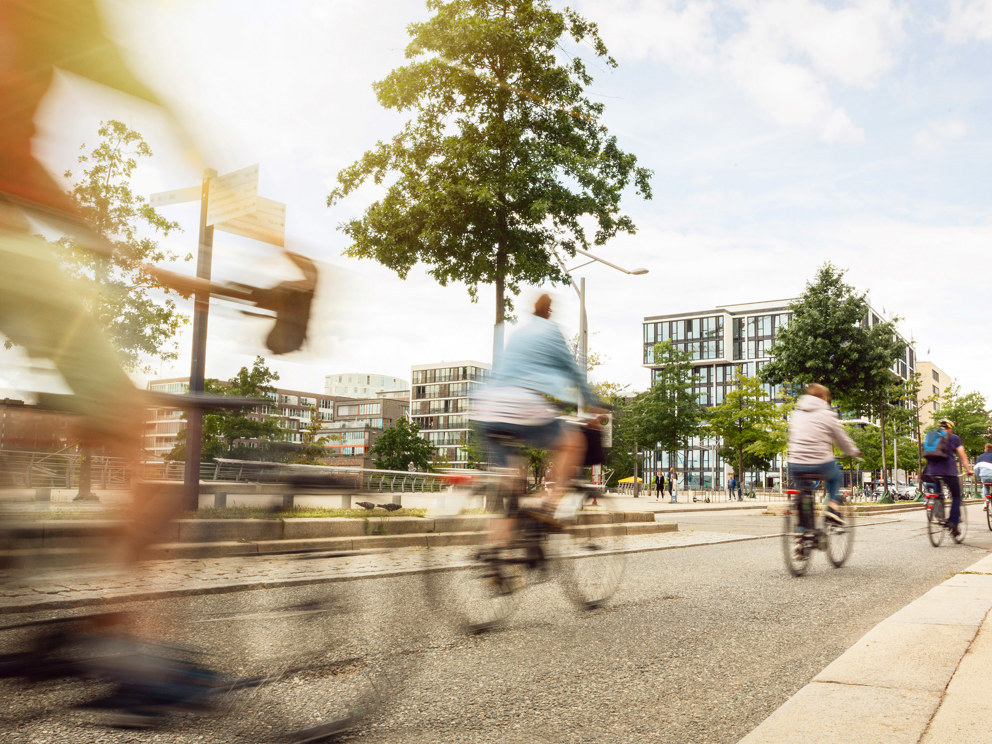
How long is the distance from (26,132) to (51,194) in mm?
128

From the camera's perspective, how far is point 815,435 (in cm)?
760

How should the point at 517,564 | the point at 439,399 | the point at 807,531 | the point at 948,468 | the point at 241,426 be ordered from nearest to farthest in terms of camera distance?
the point at 241,426, the point at 517,564, the point at 807,531, the point at 948,468, the point at 439,399

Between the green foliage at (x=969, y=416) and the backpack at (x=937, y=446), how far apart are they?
3923 cm

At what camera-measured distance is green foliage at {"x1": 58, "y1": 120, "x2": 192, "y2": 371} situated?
1738mm

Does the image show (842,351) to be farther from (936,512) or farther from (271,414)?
(271,414)

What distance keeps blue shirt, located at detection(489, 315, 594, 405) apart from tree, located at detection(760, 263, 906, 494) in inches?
896

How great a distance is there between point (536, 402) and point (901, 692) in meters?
2.34

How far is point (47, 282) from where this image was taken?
164cm

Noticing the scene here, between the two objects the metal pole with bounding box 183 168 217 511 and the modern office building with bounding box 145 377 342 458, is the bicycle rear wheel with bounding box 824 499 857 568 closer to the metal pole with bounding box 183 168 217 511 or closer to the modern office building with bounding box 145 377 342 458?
the modern office building with bounding box 145 377 342 458

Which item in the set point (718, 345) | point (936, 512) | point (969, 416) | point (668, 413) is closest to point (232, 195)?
point (936, 512)

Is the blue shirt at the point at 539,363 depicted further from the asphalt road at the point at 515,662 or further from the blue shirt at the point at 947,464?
the blue shirt at the point at 947,464

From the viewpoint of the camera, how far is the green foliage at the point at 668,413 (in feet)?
151

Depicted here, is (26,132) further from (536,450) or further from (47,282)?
(536,450)

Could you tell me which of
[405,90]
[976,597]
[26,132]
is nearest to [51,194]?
[26,132]
